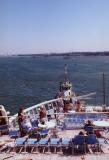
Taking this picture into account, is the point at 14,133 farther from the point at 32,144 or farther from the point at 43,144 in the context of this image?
the point at 43,144

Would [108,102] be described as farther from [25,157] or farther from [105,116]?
[25,157]

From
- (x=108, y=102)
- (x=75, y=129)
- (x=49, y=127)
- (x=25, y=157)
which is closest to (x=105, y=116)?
(x=75, y=129)

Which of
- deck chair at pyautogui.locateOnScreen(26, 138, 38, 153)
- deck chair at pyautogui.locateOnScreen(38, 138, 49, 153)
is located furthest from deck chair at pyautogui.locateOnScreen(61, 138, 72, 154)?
deck chair at pyautogui.locateOnScreen(26, 138, 38, 153)

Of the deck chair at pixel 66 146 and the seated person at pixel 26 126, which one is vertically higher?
the seated person at pixel 26 126

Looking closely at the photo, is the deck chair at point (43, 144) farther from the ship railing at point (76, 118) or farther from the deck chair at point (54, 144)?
the ship railing at point (76, 118)

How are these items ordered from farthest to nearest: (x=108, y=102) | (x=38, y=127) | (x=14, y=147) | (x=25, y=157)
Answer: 1. (x=108, y=102)
2. (x=38, y=127)
3. (x=14, y=147)
4. (x=25, y=157)

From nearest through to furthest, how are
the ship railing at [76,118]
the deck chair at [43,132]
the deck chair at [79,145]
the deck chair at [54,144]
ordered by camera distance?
the deck chair at [79,145] < the deck chair at [54,144] < the deck chair at [43,132] < the ship railing at [76,118]

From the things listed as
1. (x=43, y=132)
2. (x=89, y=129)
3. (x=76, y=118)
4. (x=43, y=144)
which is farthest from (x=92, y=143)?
(x=76, y=118)

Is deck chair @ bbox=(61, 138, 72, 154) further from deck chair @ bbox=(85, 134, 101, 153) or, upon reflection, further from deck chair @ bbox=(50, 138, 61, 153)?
deck chair @ bbox=(85, 134, 101, 153)

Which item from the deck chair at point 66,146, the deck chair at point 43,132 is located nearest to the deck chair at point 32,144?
the deck chair at point 43,132

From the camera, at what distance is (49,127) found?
16.1m

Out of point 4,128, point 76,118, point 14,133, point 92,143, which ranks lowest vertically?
point 92,143

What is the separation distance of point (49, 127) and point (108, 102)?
39.4 metres

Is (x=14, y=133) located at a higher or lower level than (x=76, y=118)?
lower
